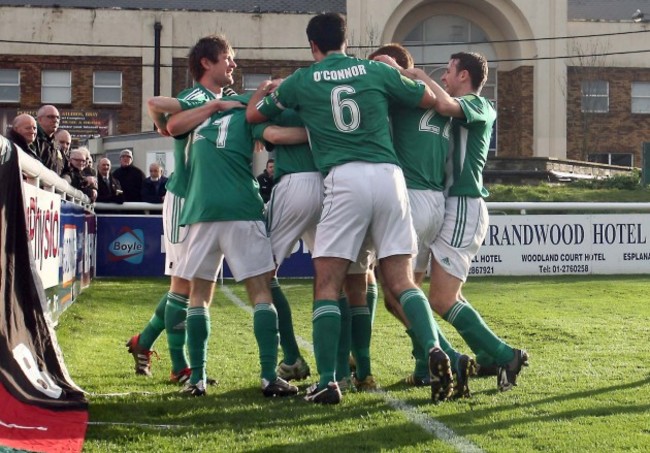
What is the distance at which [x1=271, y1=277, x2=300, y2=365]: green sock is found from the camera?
7.18 metres

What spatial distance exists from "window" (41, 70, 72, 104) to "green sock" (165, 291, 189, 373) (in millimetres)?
42670

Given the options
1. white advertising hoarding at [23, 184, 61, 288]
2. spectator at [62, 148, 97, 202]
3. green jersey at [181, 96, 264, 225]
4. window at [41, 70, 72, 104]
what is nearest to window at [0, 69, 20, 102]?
window at [41, 70, 72, 104]

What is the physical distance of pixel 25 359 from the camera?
5.52 metres

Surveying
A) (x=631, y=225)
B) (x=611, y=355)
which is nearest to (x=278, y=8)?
(x=631, y=225)

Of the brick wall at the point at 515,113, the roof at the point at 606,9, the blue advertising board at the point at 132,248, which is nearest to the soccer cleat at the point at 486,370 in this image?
the blue advertising board at the point at 132,248

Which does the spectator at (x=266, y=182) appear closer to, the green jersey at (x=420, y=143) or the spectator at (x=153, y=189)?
the spectator at (x=153, y=189)

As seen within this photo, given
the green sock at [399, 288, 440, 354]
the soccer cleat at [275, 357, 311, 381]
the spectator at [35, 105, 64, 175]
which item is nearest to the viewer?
the green sock at [399, 288, 440, 354]

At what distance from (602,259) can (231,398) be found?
14.9 m

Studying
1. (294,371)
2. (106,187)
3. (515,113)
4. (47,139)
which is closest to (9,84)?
(515,113)

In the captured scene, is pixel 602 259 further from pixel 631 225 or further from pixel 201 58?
pixel 201 58

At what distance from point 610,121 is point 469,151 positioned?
46647 mm

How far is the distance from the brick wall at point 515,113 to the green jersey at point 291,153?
44.5 m

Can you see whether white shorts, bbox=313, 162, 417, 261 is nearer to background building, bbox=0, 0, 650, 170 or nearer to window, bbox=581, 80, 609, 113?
background building, bbox=0, 0, 650, 170

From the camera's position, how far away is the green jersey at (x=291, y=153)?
21.8 ft
